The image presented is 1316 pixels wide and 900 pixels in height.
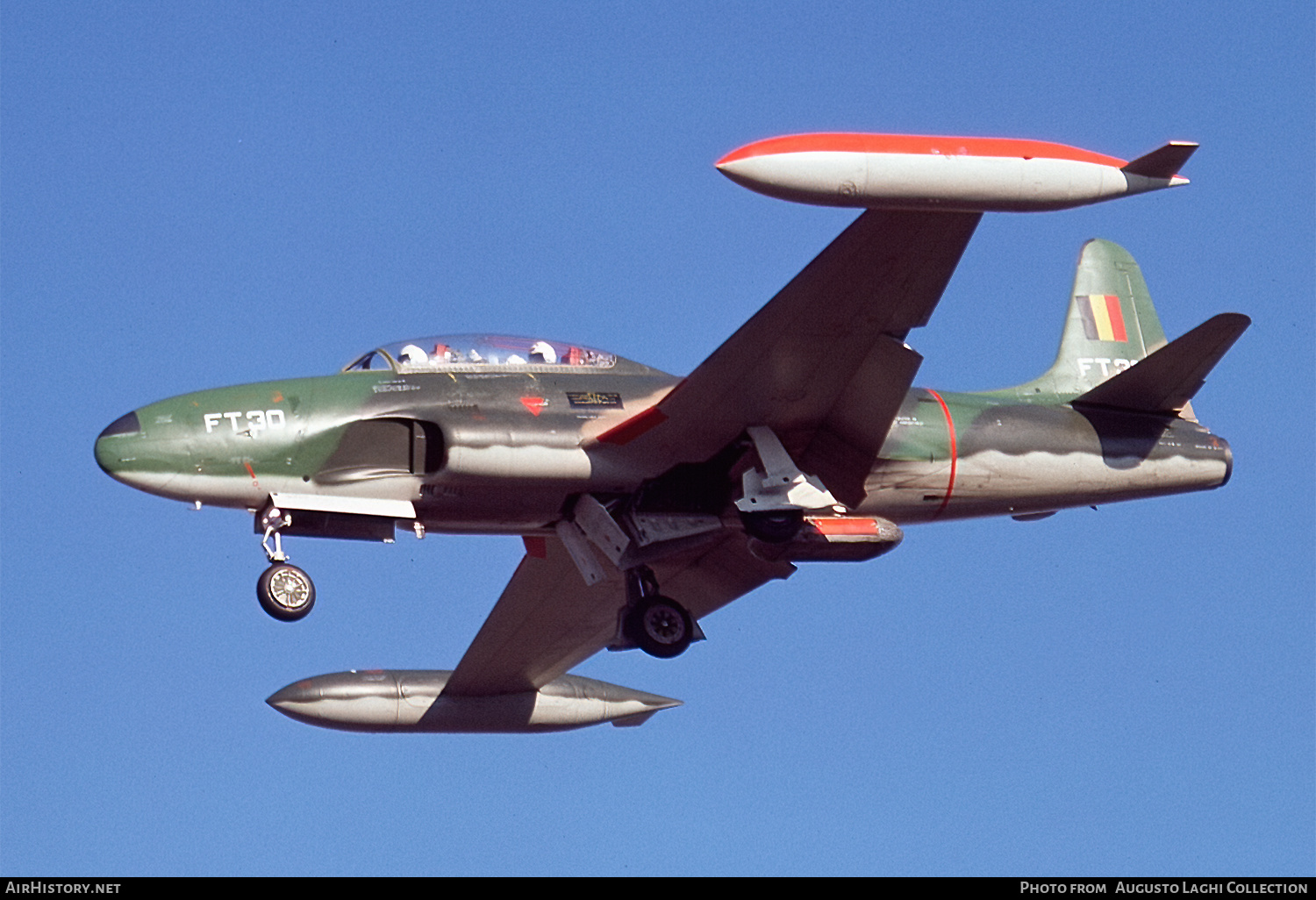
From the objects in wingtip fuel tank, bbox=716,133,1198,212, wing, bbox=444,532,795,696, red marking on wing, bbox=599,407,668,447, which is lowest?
wing, bbox=444,532,795,696

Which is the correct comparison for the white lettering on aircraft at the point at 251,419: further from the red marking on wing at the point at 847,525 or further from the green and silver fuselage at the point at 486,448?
the red marking on wing at the point at 847,525

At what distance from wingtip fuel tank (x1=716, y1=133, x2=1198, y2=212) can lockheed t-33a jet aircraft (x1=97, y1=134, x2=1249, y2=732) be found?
24 mm

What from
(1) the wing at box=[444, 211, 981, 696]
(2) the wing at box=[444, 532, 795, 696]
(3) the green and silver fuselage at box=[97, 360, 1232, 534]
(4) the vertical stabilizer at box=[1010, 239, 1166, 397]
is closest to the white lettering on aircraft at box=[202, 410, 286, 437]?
(3) the green and silver fuselage at box=[97, 360, 1232, 534]

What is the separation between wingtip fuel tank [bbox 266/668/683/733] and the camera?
82.3 feet

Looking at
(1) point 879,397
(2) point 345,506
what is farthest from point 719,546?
(2) point 345,506

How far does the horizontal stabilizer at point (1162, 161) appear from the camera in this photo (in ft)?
60.1

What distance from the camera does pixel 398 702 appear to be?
25.5 m

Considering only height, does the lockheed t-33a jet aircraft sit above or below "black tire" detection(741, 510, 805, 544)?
above

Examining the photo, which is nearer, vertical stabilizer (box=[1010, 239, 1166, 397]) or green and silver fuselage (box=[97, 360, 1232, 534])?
green and silver fuselage (box=[97, 360, 1232, 534])

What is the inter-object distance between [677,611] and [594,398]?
2.52 m

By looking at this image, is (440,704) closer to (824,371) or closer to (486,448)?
(486,448)

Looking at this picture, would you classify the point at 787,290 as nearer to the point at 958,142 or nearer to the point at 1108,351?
the point at 958,142

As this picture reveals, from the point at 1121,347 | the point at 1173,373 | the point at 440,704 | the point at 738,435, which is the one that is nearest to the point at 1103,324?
the point at 1121,347

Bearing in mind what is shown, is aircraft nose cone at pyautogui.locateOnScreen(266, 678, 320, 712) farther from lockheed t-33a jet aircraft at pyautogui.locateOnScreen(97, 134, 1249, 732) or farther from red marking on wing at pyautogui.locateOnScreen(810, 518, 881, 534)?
red marking on wing at pyautogui.locateOnScreen(810, 518, 881, 534)
